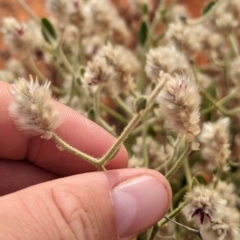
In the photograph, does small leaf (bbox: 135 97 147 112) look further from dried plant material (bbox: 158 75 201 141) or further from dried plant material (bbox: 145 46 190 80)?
dried plant material (bbox: 145 46 190 80)

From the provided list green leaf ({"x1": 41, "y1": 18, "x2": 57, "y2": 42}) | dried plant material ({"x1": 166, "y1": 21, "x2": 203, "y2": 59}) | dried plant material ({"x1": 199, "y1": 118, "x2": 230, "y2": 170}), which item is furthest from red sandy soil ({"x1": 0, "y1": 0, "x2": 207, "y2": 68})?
dried plant material ({"x1": 199, "y1": 118, "x2": 230, "y2": 170})

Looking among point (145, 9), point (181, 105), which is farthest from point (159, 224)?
point (145, 9)

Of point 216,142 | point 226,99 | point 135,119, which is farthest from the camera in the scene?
point 226,99

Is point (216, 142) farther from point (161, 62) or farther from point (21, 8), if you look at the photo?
point (21, 8)

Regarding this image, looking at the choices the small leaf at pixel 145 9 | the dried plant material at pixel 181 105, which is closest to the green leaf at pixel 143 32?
the small leaf at pixel 145 9

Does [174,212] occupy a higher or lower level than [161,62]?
lower
